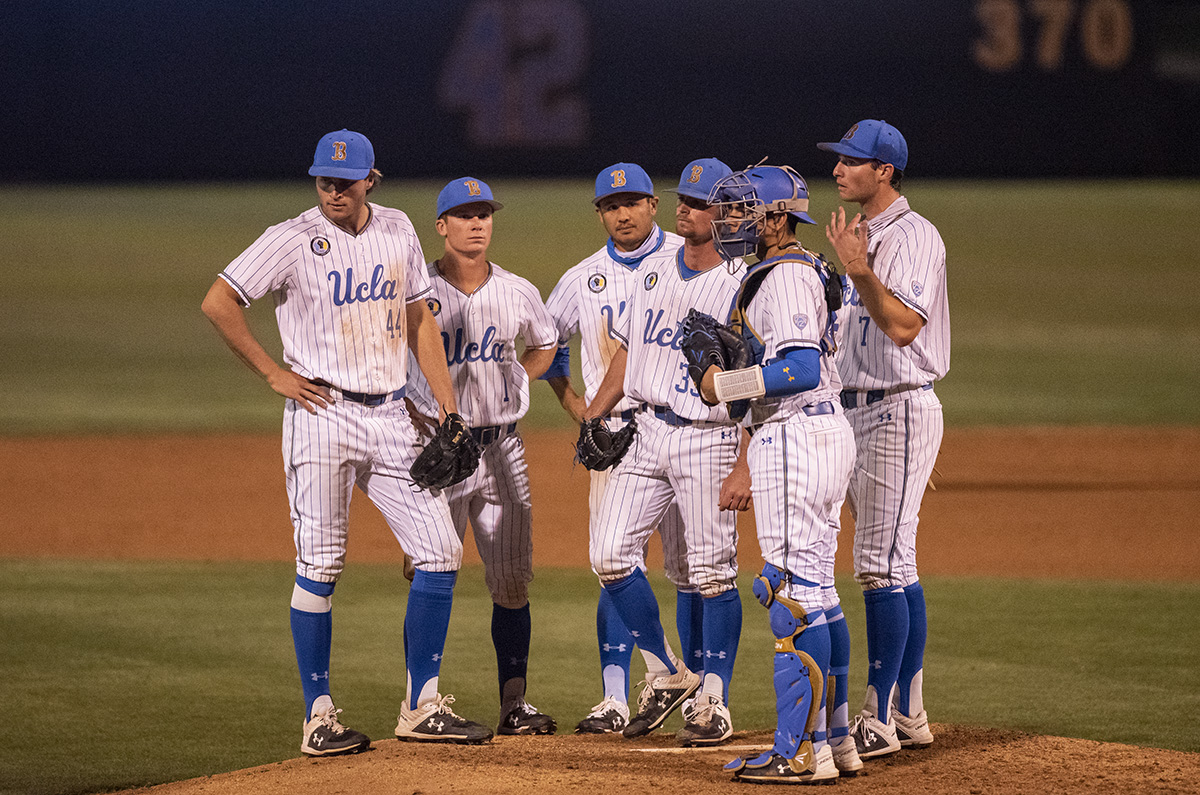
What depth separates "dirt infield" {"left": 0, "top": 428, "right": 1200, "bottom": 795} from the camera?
4.38 metres

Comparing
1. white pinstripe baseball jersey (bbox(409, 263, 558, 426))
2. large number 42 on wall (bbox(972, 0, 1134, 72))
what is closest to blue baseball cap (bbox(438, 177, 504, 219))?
white pinstripe baseball jersey (bbox(409, 263, 558, 426))

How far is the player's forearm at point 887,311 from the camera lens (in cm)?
442

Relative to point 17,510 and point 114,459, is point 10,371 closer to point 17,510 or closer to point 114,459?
point 114,459

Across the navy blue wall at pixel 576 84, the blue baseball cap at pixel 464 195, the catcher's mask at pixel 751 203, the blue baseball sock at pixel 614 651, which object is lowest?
the blue baseball sock at pixel 614 651

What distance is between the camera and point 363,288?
4.80 metres

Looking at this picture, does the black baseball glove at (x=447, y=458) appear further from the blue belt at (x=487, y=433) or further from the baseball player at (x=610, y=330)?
the baseball player at (x=610, y=330)

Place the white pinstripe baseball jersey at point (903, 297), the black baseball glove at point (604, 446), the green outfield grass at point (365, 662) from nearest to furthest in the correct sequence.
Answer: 1. the white pinstripe baseball jersey at point (903, 297)
2. the black baseball glove at point (604, 446)
3. the green outfield grass at point (365, 662)

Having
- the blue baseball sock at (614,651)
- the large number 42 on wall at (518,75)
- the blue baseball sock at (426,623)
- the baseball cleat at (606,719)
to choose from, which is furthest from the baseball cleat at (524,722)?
the large number 42 on wall at (518,75)

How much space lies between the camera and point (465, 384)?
17.3 ft

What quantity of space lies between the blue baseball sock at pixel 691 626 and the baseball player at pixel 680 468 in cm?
16

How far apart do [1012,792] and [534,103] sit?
2018 cm

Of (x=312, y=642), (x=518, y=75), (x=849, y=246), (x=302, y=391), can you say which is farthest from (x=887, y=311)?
(x=518, y=75)

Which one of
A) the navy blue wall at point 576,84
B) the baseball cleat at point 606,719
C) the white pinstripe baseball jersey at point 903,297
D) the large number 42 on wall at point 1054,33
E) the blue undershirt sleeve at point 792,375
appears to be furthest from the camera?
the navy blue wall at point 576,84

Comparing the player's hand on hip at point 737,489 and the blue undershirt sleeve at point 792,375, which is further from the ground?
the blue undershirt sleeve at point 792,375
